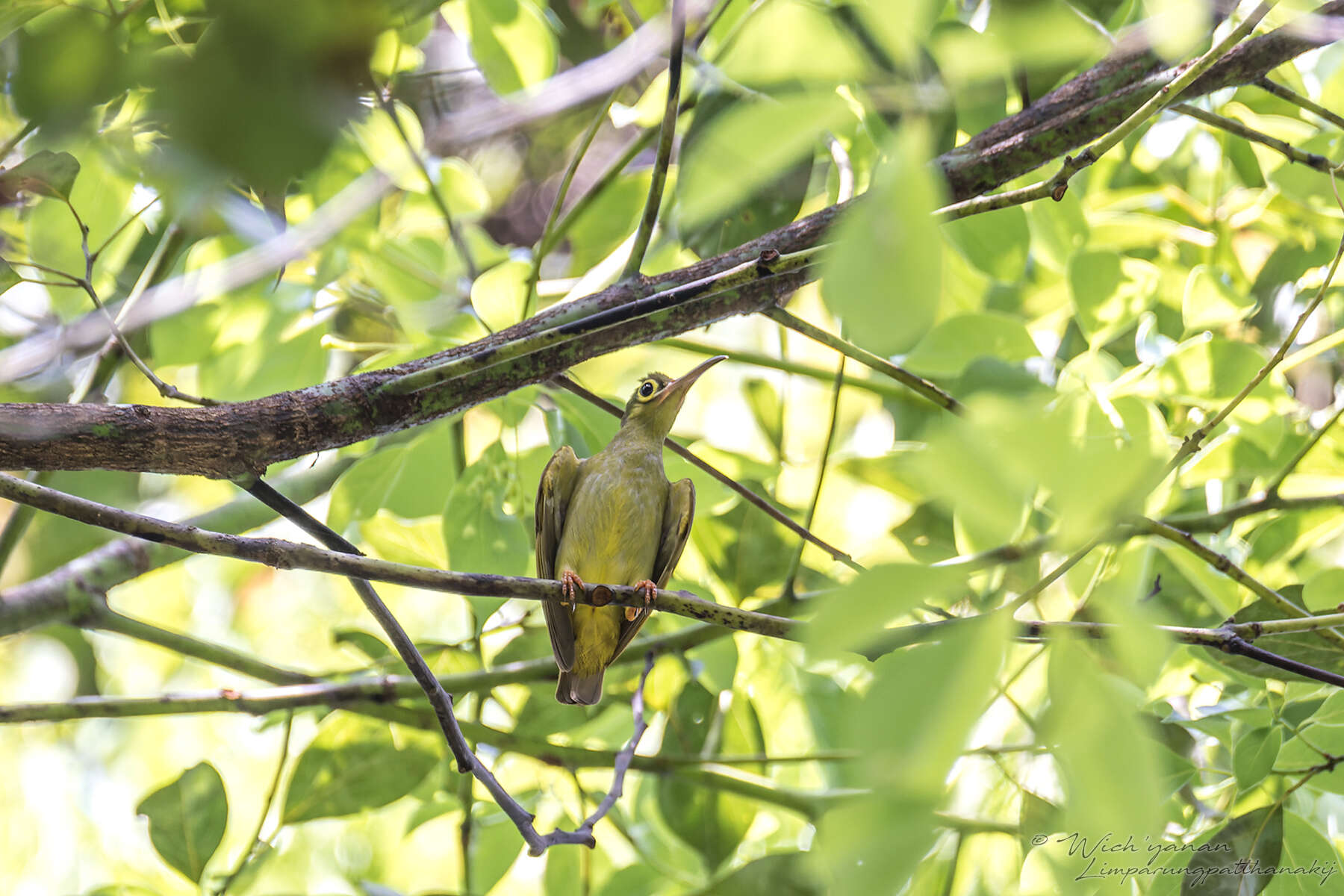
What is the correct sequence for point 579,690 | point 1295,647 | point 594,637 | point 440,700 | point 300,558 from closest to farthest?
1. point 300,558
2. point 440,700
3. point 1295,647
4. point 579,690
5. point 594,637

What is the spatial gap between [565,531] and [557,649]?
85 centimetres

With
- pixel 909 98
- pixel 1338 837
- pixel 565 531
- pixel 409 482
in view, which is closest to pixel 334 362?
pixel 565 531

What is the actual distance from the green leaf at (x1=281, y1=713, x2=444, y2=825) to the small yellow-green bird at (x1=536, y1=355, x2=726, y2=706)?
494mm

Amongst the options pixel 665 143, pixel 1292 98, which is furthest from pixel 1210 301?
pixel 665 143

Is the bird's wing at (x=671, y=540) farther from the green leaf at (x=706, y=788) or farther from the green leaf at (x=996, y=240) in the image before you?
the green leaf at (x=996, y=240)

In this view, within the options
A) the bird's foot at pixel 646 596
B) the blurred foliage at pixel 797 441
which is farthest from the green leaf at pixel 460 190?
the bird's foot at pixel 646 596

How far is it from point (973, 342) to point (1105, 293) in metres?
0.39

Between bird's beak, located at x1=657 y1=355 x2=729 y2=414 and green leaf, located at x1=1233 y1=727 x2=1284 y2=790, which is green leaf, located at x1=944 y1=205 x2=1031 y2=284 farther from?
green leaf, located at x1=1233 y1=727 x2=1284 y2=790

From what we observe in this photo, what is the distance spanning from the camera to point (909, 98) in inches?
36.1

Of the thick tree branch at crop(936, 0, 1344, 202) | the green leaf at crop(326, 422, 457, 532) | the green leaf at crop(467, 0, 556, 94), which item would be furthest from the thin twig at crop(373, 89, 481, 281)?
the thick tree branch at crop(936, 0, 1344, 202)

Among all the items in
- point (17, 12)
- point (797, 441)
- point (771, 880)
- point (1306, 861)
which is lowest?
point (1306, 861)

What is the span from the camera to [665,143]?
189cm

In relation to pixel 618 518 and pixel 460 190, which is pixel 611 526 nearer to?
pixel 618 518

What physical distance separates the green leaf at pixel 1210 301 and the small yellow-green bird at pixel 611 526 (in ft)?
4.43
